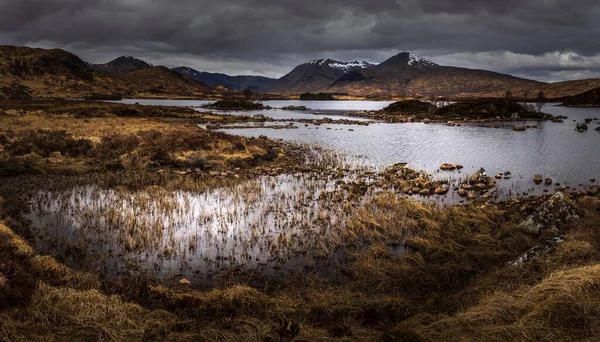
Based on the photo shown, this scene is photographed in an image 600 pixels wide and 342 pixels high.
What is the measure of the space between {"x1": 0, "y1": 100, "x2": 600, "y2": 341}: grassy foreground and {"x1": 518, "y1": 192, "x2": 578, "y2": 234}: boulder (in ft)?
1.71

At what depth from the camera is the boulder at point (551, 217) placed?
48.2ft

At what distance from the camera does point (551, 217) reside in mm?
14930

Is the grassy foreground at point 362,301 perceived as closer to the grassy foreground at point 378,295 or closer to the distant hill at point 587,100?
the grassy foreground at point 378,295

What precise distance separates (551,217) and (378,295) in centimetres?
955

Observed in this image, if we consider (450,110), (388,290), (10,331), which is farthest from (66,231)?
(450,110)

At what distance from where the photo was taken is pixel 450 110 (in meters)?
109

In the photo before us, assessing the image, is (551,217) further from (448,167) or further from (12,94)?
(12,94)

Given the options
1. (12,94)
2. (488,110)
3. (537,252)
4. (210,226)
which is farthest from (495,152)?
(12,94)

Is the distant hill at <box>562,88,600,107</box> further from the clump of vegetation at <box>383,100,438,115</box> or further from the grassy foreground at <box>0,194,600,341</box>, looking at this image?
the grassy foreground at <box>0,194,600,341</box>

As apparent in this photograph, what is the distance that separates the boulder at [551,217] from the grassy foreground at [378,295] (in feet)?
1.71

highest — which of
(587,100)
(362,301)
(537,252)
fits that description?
(587,100)

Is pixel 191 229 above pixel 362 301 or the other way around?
the other way around

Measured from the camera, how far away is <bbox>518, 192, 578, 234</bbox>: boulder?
14679 mm

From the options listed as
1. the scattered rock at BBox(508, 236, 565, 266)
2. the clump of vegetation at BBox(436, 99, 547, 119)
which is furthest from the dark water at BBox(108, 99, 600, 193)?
the clump of vegetation at BBox(436, 99, 547, 119)
